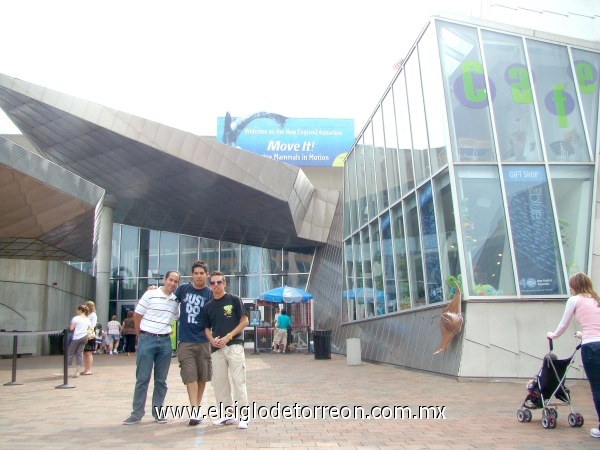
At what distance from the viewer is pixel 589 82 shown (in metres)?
12.4

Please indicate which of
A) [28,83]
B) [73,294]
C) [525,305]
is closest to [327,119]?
[73,294]

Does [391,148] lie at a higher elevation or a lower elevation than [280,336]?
higher

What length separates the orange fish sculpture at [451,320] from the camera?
407 inches

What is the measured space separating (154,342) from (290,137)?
32.8 metres

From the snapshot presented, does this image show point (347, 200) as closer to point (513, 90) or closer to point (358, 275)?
point (358, 275)

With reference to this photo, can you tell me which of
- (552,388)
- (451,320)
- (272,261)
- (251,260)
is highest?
(251,260)

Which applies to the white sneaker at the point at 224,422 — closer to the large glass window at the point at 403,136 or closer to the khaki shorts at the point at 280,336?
the large glass window at the point at 403,136

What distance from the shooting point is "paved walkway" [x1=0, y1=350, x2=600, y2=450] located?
544 centimetres

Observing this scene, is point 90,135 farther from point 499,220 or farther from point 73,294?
point 499,220

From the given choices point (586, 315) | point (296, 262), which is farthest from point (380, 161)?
point (296, 262)

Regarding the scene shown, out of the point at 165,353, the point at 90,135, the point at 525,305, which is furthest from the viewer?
the point at 90,135

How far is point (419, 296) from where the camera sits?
13.0 m

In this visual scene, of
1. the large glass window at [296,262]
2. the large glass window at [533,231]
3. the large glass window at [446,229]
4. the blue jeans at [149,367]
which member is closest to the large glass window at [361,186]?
the large glass window at [446,229]

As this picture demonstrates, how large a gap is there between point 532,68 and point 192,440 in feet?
33.0
